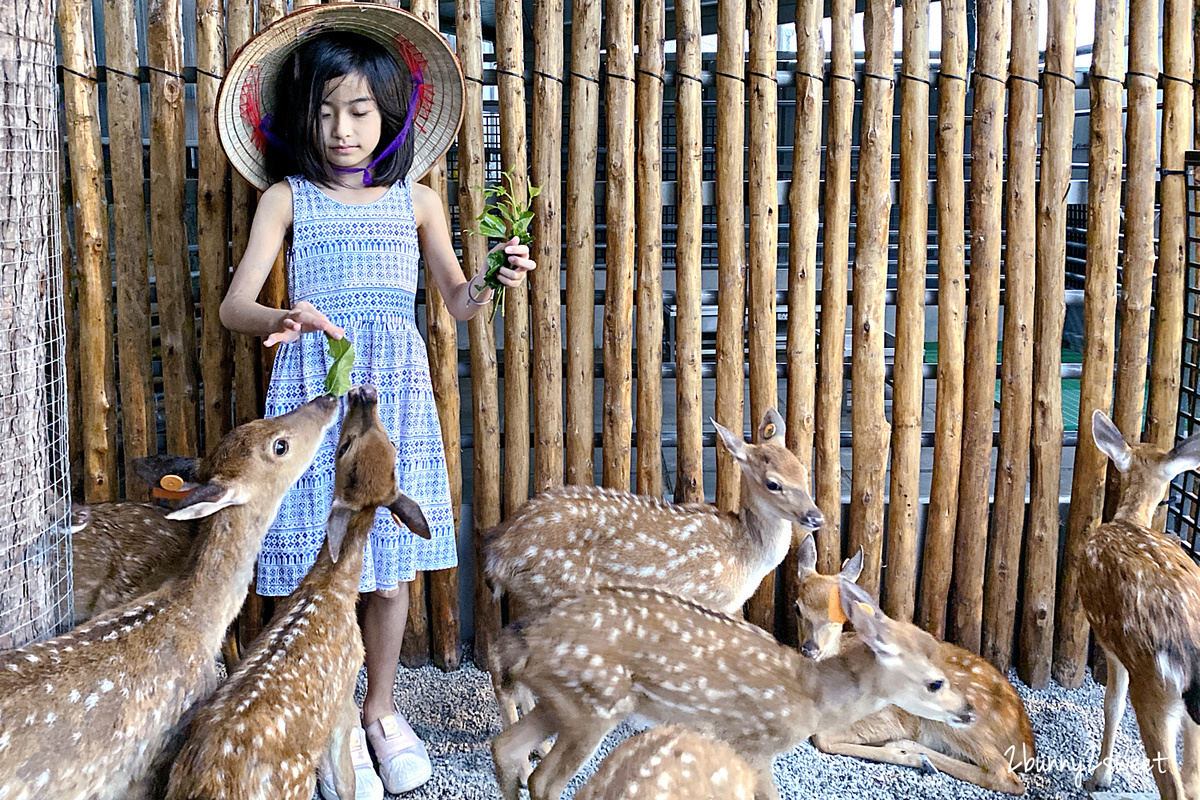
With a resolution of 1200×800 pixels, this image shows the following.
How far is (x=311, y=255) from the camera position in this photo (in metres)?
3.52

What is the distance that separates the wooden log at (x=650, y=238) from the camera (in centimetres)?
418

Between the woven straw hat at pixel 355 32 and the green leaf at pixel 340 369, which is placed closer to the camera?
the green leaf at pixel 340 369

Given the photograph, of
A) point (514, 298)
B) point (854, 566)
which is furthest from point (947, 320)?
point (514, 298)

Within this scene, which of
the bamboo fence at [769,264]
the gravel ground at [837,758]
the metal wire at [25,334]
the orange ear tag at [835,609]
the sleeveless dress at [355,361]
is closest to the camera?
the metal wire at [25,334]

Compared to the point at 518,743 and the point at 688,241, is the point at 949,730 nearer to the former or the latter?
the point at 518,743

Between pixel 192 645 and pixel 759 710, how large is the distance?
1541mm

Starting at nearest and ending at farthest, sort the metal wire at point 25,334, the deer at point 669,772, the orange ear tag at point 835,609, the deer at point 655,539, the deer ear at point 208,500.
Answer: the deer at point 669,772, the metal wire at point 25,334, the deer ear at point 208,500, the orange ear tag at point 835,609, the deer at point 655,539

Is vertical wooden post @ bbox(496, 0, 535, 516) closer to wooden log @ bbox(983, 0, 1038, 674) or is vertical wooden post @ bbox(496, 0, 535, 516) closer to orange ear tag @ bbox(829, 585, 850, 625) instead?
orange ear tag @ bbox(829, 585, 850, 625)

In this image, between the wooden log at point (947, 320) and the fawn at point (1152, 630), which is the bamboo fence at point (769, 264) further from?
the fawn at point (1152, 630)

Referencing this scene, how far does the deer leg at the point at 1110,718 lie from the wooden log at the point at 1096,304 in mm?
514

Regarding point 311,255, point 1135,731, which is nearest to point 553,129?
point 311,255

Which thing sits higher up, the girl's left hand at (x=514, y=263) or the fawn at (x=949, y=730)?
the girl's left hand at (x=514, y=263)

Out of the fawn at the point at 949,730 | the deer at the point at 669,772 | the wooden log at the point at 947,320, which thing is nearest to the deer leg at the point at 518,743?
the deer at the point at 669,772

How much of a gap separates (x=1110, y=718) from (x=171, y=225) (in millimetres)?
3779
